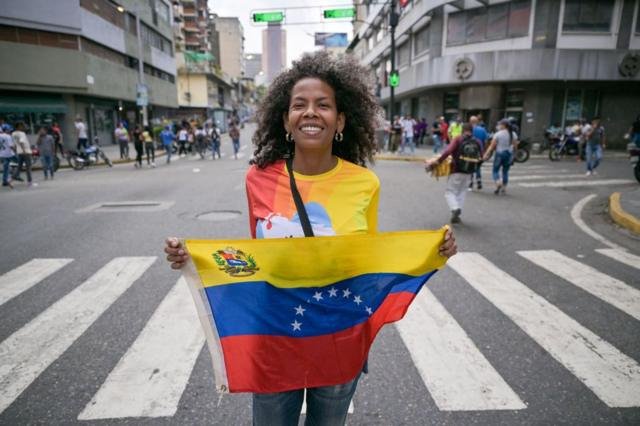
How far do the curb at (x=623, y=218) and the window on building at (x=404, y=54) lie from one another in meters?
30.8

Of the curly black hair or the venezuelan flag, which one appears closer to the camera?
the venezuelan flag

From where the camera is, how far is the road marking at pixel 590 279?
4.57 m

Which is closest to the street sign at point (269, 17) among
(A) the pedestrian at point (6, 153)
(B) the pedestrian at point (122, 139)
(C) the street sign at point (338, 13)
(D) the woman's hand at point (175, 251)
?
(C) the street sign at point (338, 13)

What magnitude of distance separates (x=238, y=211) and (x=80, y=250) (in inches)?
133

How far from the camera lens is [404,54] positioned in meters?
38.5

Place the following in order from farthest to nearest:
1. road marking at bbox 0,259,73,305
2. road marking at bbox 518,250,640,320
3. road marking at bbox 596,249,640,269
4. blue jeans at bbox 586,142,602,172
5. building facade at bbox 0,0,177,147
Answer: building facade at bbox 0,0,177,147 < blue jeans at bbox 586,142,602,172 < road marking at bbox 596,249,640,269 < road marking at bbox 0,259,73,305 < road marking at bbox 518,250,640,320

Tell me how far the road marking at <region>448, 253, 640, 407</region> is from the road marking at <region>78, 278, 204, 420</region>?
121 inches

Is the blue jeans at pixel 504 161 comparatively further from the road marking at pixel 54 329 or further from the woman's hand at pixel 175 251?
the woman's hand at pixel 175 251

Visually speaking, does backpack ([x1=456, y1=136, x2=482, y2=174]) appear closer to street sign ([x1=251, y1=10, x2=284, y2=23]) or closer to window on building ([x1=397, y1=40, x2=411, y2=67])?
street sign ([x1=251, y1=10, x2=284, y2=23])

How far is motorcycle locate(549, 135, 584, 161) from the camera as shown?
20641mm

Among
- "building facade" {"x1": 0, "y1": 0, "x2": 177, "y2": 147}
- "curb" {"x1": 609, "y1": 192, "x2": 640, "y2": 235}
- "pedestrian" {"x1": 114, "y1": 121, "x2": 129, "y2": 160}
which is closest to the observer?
"curb" {"x1": 609, "y1": 192, "x2": 640, "y2": 235}

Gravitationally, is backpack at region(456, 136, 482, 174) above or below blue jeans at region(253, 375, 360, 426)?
above

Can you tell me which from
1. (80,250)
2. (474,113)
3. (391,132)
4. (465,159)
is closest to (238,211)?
(80,250)

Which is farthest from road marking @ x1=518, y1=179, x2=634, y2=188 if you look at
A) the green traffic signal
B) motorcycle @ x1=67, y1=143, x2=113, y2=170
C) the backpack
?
the green traffic signal
